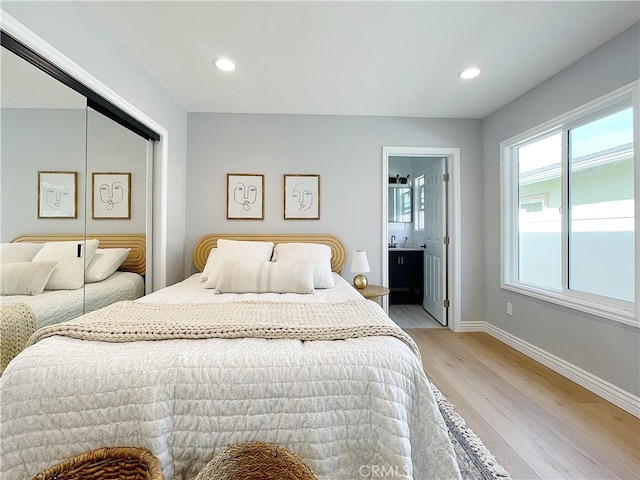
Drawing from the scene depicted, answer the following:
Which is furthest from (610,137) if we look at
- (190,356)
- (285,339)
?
(190,356)

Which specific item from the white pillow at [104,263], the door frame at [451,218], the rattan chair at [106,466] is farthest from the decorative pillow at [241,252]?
the rattan chair at [106,466]

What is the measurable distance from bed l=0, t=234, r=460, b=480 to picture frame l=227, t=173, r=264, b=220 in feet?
7.08

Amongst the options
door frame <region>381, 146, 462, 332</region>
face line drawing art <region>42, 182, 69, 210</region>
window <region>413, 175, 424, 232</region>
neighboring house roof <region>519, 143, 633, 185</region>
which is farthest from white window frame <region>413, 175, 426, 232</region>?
face line drawing art <region>42, 182, 69, 210</region>

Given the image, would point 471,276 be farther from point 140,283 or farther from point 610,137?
point 140,283

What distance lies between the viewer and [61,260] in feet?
5.46

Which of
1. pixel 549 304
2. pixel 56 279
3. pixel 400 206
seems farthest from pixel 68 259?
pixel 400 206

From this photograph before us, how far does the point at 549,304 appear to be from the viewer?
2.42 m

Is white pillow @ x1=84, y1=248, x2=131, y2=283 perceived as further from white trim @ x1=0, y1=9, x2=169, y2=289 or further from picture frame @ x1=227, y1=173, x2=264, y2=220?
picture frame @ x1=227, y1=173, x2=264, y2=220

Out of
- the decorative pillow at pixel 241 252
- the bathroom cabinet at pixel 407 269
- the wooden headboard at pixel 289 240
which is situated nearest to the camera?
the decorative pillow at pixel 241 252

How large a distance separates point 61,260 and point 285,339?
1.51 metres

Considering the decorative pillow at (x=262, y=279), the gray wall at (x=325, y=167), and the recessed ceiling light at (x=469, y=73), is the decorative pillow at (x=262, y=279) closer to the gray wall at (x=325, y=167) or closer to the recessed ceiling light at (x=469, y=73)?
the gray wall at (x=325, y=167)

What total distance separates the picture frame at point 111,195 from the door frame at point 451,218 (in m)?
2.45

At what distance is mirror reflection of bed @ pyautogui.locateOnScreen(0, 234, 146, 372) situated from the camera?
1351 mm

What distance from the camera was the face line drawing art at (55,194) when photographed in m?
1.56
